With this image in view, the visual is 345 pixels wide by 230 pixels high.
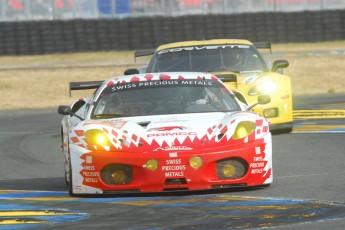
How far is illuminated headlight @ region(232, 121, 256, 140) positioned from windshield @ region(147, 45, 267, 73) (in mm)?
6504

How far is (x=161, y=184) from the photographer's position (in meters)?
9.41

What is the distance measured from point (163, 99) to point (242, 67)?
18.8 feet

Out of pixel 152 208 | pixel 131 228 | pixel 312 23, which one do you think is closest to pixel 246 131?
pixel 152 208

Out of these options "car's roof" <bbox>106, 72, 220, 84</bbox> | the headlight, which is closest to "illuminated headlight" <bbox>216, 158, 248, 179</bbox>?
the headlight

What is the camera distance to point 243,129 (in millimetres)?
9719

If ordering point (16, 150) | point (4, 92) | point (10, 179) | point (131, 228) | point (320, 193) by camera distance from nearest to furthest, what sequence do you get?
point (131, 228)
point (320, 193)
point (10, 179)
point (16, 150)
point (4, 92)

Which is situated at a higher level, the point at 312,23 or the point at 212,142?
the point at 312,23

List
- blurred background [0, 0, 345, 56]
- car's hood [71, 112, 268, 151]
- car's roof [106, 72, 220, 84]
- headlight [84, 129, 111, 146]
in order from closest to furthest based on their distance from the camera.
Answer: car's hood [71, 112, 268, 151]
headlight [84, 129, 111, 146]
car's roof [106, 72, 220, 84]
blurred background [0, 0, 345, 56]

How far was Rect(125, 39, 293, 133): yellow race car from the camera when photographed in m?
15.1

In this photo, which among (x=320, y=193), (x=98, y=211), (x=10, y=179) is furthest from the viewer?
(x=10, y=179)

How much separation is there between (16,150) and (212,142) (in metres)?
5.78

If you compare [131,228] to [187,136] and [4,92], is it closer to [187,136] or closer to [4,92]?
[187,136]

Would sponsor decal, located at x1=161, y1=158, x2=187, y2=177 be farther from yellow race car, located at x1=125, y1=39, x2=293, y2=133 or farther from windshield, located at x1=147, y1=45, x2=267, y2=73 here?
windshield, located at x1=147, y1=45, x2=267, y2=73

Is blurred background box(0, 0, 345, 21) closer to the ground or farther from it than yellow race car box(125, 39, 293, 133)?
farther from it
